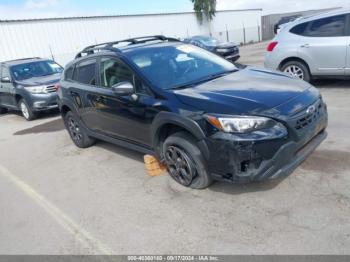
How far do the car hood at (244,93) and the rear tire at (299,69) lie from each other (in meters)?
3.72

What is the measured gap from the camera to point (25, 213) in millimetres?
4121

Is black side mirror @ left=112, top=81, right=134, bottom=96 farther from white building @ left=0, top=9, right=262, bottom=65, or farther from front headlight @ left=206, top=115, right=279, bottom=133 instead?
white building @ left=0, top=9, right=262, bottom=65

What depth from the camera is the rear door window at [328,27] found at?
700cm

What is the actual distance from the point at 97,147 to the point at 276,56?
4.70m

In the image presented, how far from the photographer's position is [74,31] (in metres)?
22.2

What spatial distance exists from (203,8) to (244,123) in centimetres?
3458

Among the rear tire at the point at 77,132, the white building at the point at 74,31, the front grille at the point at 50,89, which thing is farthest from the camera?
the white building at the point at 74,31

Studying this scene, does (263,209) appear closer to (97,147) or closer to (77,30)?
(97,147)

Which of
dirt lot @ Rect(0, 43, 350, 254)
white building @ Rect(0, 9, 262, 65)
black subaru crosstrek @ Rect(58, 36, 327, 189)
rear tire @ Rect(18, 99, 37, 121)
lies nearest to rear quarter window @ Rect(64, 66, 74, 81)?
black subaru crosstrek @ Rect(58, 36, 327, 189)

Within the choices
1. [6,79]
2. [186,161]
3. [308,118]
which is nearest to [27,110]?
[6,79]

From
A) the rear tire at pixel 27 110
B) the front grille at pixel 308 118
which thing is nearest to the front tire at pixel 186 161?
the front grille at pixel 308 118

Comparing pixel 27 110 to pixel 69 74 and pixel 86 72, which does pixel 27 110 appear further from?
pixel 86 72

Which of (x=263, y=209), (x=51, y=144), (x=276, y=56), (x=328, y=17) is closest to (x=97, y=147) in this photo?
(x=51, y=144)

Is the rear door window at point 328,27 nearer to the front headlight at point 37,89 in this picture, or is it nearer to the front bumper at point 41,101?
the front bumper at point 41,101
